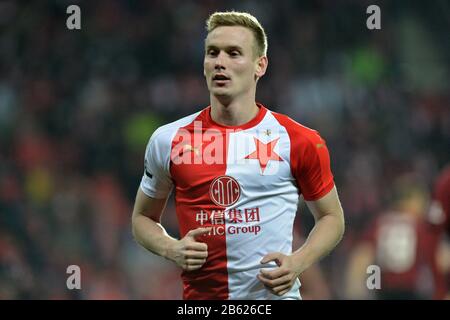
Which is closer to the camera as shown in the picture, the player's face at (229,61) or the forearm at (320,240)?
the forearm at (320,240)

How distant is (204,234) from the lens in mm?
4180

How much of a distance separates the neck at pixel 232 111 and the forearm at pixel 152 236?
592 mm

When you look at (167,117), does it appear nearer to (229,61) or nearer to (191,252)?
(229,61)

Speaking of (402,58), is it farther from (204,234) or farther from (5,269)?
(204,234)

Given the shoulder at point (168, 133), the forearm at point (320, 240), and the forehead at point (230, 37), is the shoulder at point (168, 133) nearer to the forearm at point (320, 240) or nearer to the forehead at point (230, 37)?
the forehead at point (230, 37)

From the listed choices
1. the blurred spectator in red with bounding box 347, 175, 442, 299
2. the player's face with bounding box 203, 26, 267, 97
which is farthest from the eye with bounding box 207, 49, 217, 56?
the blurred spectator in red with bounding box 347, 175, 442, 299

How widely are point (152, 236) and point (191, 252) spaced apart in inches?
15.4

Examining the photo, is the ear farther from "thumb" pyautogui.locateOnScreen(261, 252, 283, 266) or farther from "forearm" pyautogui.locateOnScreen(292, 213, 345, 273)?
"thumb" pyautogui.locateOnScreen(261, 252, 283, 266)

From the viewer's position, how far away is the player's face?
13.9 feet

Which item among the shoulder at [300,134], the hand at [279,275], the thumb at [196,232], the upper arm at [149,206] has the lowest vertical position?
the hand at [279,275]

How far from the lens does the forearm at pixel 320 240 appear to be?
410cm

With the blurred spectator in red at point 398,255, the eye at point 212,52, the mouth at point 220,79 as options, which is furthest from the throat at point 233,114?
the blurred spectator in red at point 398,255

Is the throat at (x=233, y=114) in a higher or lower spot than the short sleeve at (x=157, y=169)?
higher

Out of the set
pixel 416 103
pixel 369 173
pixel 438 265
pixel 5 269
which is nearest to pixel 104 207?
pixel 5 269
